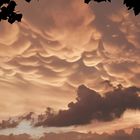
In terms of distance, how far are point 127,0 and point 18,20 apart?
390 cm

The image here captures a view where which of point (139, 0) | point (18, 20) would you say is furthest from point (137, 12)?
point (18, 20)

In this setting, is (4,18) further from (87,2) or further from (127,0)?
(127,0)

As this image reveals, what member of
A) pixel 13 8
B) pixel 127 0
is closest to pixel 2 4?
pixel 13 8

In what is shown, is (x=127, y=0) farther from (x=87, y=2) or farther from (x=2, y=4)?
(x=2, y=4)

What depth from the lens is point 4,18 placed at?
56.2ft

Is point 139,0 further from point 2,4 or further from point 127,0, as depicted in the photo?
point 2,4

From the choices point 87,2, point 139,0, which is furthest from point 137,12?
point 87,2

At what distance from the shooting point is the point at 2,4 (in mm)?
17047

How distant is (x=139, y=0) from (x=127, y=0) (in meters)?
0.43

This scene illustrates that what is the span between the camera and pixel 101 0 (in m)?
17.1

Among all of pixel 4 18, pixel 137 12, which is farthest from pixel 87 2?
pixel 4 18

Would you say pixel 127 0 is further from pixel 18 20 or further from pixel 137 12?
pixel 18 20

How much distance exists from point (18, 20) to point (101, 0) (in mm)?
3041

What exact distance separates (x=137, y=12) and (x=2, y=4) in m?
4.79
